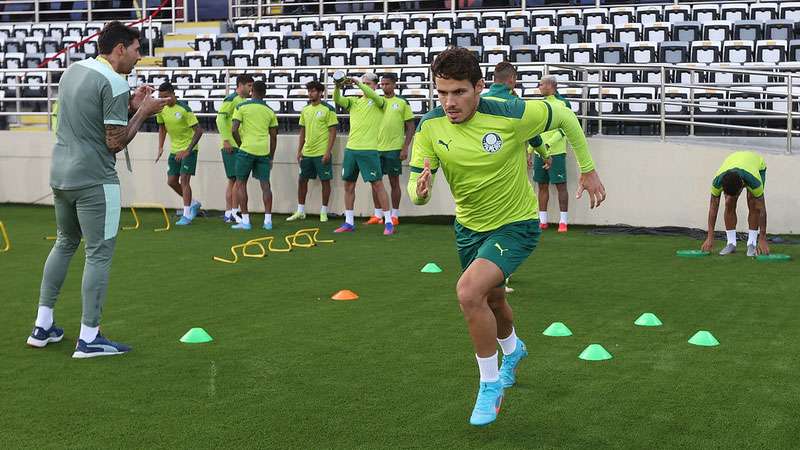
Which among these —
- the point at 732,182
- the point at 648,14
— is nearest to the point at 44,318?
the point at 732,182

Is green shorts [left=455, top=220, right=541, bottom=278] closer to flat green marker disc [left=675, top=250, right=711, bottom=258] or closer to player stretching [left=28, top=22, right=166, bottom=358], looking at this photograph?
player stretching [left=28, top=22, right=166, bottom=358]

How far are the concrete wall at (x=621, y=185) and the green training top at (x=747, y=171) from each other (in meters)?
2.53

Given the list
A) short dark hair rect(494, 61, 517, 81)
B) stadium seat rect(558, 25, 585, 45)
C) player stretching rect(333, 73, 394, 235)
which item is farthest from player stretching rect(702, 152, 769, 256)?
stadium seat rect(558, 25, 585, 45)

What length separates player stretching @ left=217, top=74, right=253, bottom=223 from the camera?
1590 cm

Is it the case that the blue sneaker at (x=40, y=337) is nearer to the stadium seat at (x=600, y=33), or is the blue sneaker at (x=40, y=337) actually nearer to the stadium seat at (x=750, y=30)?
the stadium seat at (x=600, y=33)

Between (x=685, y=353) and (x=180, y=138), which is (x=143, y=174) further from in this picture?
(x=685, y=353)

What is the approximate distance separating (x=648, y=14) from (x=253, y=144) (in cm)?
916

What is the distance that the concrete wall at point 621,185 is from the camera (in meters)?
14.1

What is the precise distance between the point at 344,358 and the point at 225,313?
207 centimetres

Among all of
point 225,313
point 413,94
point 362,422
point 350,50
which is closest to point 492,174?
point 362,422

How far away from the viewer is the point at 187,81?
69.6 feet

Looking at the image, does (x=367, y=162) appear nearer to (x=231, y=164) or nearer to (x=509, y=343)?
(x=231, y=164)

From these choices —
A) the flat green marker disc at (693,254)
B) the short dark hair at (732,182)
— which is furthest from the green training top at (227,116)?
the short dark hair at (732,182)

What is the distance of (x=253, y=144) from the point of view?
15492 millimetres
